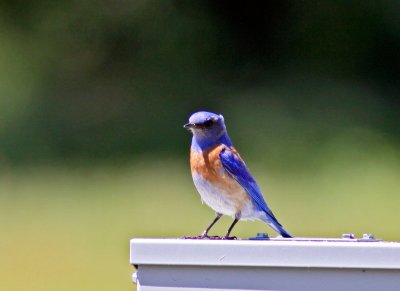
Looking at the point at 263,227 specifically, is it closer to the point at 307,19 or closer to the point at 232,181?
the point at 232,181

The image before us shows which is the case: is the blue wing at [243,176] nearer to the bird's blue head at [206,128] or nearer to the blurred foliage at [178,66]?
the bird's blue head at [206,128]

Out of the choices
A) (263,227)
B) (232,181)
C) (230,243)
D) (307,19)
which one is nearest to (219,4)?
(307,19)

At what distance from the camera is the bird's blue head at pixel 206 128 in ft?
14.1

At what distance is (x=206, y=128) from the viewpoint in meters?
4.32

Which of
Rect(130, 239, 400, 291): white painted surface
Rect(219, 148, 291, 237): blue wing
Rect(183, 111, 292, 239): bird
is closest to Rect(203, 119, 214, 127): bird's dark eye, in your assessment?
Rect(183, 111, 292, 239): bird

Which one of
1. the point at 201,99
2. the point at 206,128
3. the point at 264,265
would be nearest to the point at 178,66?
the point at 201,99

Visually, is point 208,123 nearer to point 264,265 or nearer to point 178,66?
point 264,265

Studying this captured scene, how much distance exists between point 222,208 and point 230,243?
5.63ft

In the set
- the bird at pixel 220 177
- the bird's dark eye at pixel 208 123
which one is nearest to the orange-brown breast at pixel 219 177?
the bird at pixel 220 177

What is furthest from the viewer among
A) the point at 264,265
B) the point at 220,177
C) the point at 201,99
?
the point at 201,99

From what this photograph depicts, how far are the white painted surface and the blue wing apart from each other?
1740 millimetres

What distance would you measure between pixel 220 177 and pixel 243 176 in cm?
9

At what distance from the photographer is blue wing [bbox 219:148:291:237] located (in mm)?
4270

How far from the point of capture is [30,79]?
1413cm
